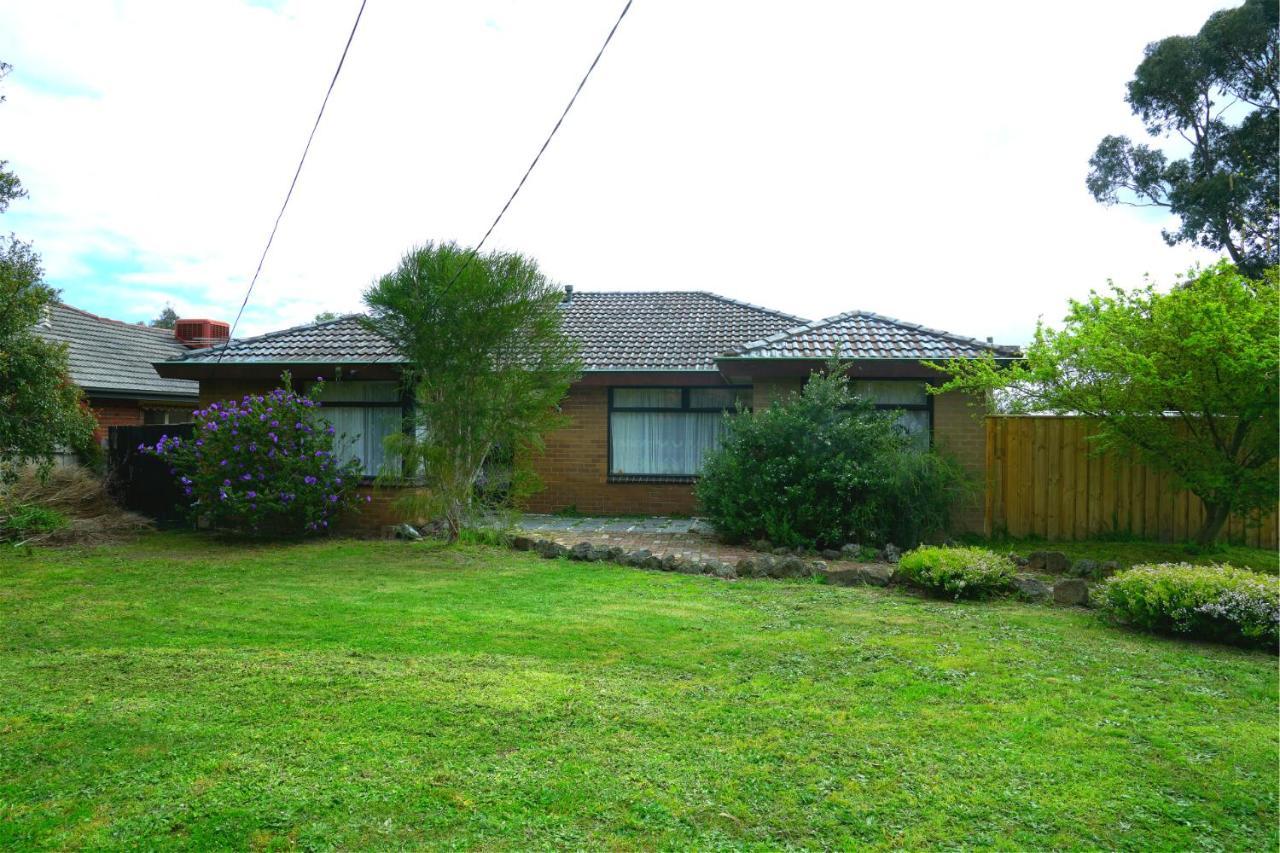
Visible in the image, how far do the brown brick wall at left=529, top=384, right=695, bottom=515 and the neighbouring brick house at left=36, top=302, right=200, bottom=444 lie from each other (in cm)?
1047

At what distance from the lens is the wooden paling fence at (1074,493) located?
1262 cm

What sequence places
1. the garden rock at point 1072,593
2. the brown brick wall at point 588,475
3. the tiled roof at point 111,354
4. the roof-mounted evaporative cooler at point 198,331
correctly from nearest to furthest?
1. the garden rock at point 1072,593
2. the brown brick wall at point 588,475
3. the tiled roof at point 111,354
4. the roof-mounted evaporative cooler at point 198,331

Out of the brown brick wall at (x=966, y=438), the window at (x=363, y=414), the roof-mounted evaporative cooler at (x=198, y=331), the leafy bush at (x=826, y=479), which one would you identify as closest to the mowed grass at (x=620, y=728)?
the leafy bush at (x=826, y=479)

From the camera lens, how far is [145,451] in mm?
15133

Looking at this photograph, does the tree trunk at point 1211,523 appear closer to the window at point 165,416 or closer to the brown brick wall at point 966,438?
the brown brick wall at point 966,438

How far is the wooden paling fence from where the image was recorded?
12617 mm

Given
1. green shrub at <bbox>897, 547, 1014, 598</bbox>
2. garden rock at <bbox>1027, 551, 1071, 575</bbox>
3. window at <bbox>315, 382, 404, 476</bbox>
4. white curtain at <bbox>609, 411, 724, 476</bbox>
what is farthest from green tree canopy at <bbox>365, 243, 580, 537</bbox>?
garden rock at <bbox>1027, 551, 1071, 575</bbox>

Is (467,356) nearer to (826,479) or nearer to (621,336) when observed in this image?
(826,479)

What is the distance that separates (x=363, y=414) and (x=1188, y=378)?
1267 centimetres

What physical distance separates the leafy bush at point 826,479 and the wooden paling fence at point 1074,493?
135cm

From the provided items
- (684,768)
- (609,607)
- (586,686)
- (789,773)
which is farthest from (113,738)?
(609,607)

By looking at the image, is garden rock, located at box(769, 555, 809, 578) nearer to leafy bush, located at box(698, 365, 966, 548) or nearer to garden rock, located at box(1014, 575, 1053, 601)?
leafy bush, located at box(698, 365, 966, 548)

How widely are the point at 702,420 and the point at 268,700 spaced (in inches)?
462

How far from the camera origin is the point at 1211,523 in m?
11.5
